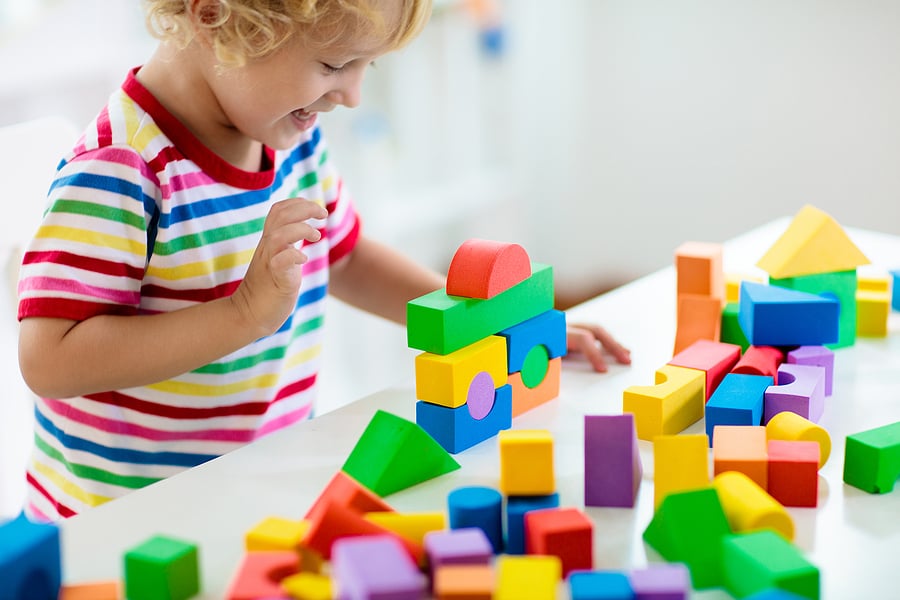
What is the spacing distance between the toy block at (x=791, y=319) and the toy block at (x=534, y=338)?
0.15m

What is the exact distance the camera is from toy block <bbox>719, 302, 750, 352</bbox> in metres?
0.85

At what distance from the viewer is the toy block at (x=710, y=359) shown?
2.51 ft

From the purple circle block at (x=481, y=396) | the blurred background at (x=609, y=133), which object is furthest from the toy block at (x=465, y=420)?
the blurred background at (x=609, y=133)

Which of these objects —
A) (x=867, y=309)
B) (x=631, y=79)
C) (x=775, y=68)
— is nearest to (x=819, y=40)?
(x=775, y=68)

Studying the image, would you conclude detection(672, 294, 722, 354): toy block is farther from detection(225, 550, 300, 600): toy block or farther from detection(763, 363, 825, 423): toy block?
detection(225, 550, 300, 600): toy block

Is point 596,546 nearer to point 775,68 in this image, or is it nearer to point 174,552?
point 174,552

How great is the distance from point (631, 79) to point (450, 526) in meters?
1.80

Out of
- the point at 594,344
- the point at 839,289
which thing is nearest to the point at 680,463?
the point at 594,344

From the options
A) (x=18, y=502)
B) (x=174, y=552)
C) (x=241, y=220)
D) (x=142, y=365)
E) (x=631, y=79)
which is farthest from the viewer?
(x=631, y=79)

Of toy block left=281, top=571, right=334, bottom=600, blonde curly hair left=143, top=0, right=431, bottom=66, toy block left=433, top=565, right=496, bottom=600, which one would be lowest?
toy block left=281, top=571, right=334, bottom=600

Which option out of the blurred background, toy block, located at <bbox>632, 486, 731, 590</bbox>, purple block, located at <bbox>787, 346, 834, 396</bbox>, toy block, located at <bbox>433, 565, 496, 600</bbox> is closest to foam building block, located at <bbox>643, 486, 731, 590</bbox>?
toy block, located at <bbox>632, 486, 731, 590</bbox>

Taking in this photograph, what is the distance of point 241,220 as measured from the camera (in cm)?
85

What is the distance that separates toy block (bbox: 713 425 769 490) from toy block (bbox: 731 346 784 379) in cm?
9

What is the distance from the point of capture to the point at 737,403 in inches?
27.8
